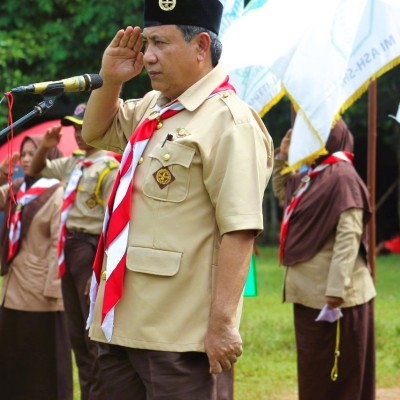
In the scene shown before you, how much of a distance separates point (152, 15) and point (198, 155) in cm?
56

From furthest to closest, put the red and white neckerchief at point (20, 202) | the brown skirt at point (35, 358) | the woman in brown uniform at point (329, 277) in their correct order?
the brown skirt at point (35, 358) → the red and white neckerchief at point (20, 202) → the woman in brown uniform at point (329, 277)

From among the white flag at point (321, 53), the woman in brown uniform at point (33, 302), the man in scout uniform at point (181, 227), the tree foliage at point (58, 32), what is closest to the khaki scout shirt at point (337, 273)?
the white flag at point (321, 53)

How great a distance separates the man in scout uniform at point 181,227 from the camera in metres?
3.64

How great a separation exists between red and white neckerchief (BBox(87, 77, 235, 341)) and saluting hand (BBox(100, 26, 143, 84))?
212 millimetres

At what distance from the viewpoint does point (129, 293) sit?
12.2ft

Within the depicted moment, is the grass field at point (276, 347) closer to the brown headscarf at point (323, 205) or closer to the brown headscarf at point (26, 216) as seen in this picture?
the brown headscarf at point (323, 205)

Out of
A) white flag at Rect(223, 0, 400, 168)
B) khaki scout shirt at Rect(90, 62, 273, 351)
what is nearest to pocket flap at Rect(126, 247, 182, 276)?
khaki scout shirt at Rect(90, 62, 273, 351)

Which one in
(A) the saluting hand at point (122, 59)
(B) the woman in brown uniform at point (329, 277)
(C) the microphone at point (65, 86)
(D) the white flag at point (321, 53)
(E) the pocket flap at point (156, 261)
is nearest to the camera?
(C) the microphone at point (65, 86)

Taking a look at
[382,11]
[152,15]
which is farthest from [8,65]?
[152,15]

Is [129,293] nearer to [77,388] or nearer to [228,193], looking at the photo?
[228,193]

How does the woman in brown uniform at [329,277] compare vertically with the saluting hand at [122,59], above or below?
below

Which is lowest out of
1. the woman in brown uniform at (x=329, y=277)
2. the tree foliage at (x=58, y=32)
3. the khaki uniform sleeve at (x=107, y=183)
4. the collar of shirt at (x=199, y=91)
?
the tree foliage at (x=58, y=32)

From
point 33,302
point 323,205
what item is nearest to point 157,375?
point 323,205

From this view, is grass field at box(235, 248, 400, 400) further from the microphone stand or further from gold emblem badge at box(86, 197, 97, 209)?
the microphone stand
